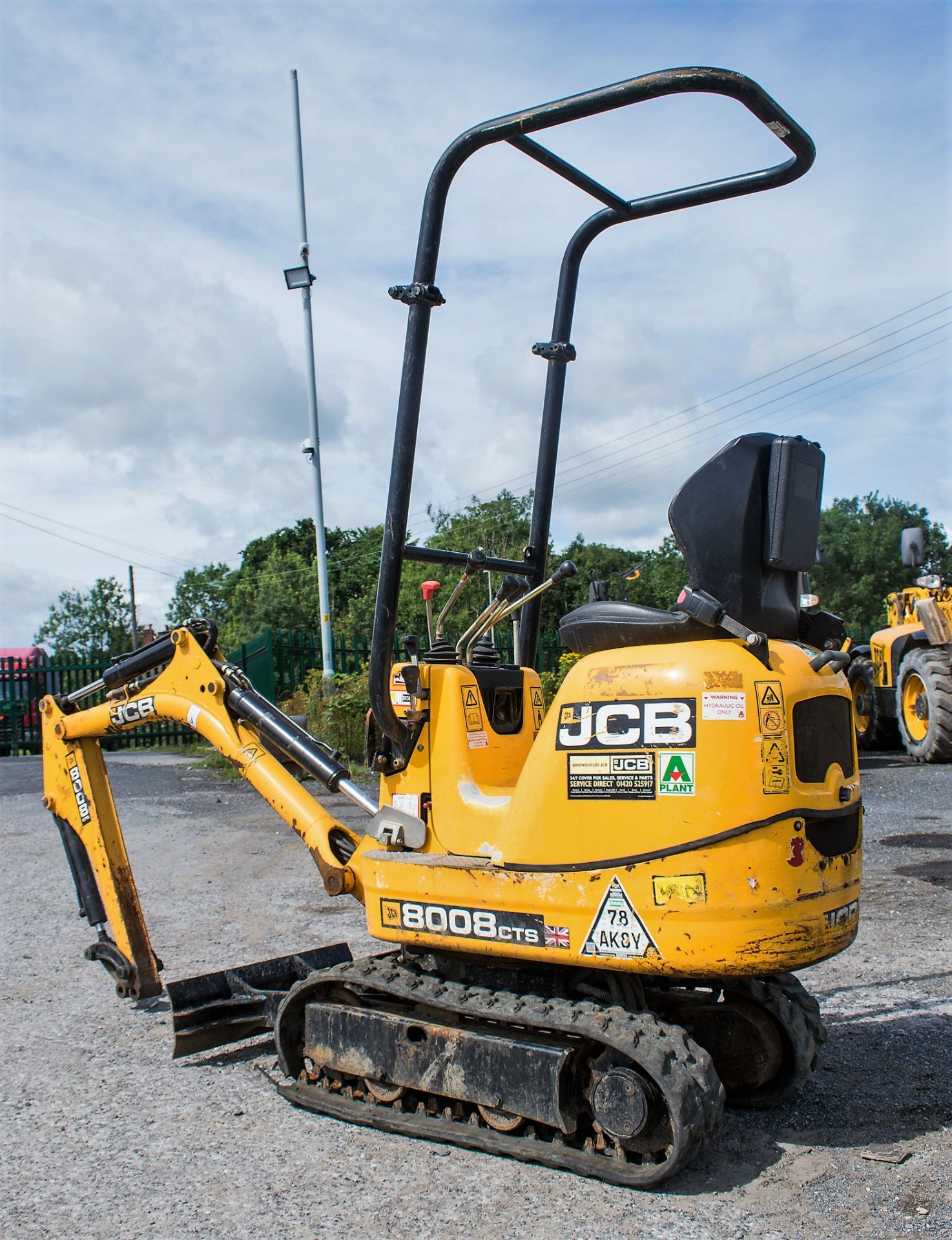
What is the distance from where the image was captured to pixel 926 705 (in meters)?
14.3

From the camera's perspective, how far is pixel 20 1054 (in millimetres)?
4727

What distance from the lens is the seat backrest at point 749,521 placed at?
11.3ft

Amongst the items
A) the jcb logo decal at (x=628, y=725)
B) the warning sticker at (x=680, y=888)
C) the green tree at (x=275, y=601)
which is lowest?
the warning sticker at (x=680, y=888)

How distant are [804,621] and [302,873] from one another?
5.60 m

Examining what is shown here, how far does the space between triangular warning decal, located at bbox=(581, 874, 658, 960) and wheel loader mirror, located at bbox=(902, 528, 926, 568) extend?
11049mm

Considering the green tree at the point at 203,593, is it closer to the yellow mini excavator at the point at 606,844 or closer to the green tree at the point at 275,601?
the green tree at the point at 275,601

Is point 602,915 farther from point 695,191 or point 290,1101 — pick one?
point 695,191

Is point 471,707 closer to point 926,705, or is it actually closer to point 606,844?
point 606,844

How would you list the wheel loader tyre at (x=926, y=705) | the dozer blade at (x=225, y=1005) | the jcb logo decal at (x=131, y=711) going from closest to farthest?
the dozer blade at (x=225, y=1005) → the jcb logo decal at (x=131, y=711) → the wheel loader tyre at (x=926, y=705)

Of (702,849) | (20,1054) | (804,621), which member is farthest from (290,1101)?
(804,621)

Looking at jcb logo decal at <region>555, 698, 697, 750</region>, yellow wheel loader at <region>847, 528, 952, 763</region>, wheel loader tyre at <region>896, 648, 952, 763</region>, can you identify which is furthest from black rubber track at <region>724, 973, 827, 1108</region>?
wheel loader tyre at <region>896, 648, 952, 763</region>

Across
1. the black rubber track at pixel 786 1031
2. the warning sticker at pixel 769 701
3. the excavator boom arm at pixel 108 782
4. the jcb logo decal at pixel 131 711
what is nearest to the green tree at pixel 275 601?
the excavator boom arm at pixel 108 782

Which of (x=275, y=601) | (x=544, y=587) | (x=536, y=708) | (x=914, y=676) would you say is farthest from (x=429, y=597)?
(x=275, y=601)

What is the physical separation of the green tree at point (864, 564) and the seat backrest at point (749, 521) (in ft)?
181
